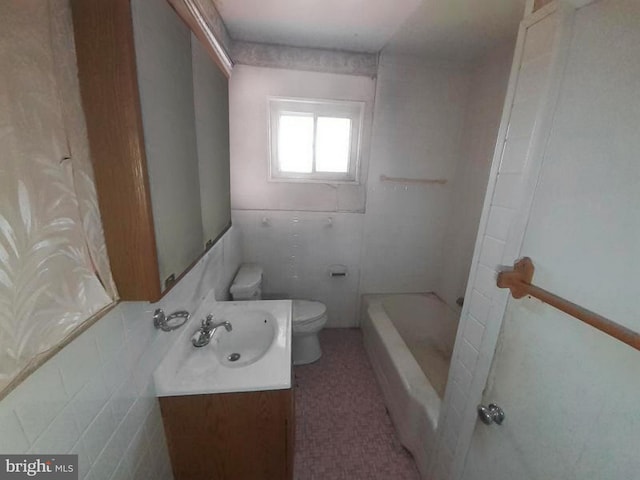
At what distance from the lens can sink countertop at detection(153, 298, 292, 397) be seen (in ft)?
3.01

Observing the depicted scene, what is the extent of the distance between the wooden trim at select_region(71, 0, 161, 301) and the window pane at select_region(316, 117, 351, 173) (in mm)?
1667

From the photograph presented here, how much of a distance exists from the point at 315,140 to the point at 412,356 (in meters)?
1.78

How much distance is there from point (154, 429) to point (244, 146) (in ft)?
5.89

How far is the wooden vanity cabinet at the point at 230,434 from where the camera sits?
0.94 metres

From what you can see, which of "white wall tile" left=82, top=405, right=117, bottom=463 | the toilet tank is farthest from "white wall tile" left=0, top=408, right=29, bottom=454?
the toilet tank

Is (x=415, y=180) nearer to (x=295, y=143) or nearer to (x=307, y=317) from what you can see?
(x=295, y=143)

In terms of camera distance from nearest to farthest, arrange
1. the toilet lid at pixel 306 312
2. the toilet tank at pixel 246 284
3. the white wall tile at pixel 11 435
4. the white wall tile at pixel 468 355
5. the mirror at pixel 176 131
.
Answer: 1. the white wall tile at pixel 11 435
2. the mirror at pixel 176 131
3. the white wall tile at pixel 468 355
4. the toilet tank at pixel 246 284
5. the toilet lid at pixel 306 312

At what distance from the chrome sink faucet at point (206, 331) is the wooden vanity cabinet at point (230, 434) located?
0.26 meters

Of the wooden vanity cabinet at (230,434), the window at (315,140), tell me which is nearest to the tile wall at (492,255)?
the wooden vanity cabinet at (230,434)

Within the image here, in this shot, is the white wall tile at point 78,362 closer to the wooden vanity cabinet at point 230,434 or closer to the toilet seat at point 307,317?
the wooden vanity cabinet at point 230,434

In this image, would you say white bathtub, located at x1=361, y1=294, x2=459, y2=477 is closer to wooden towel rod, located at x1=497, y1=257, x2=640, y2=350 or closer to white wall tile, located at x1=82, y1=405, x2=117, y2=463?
wooden towel rod, located at x1=497, y1=257, x2=640, y2=350

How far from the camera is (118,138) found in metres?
0.59

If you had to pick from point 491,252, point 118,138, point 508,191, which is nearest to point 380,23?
point 508,191

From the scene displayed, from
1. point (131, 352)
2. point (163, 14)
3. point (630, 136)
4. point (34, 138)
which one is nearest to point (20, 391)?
point (131, 352)
